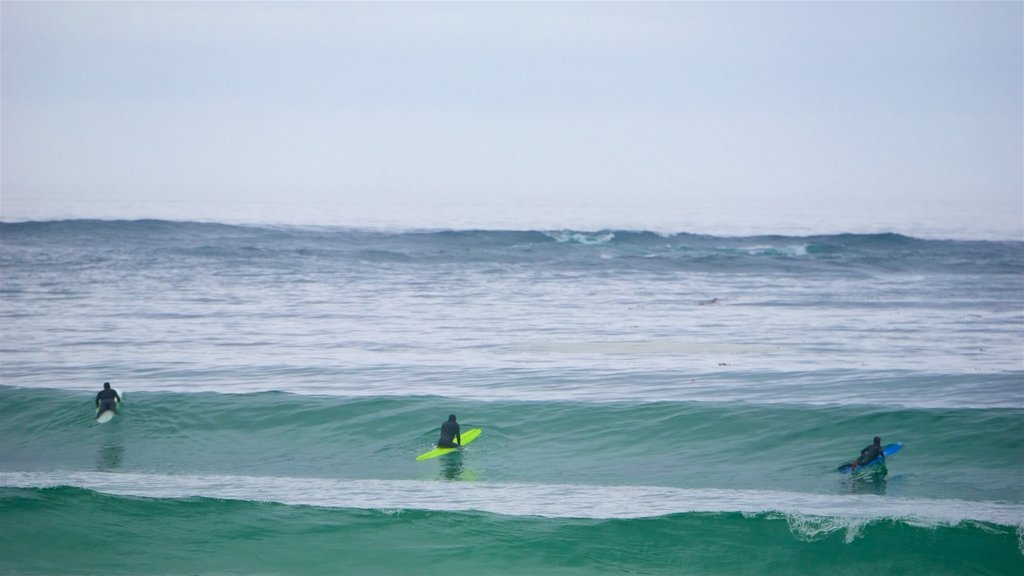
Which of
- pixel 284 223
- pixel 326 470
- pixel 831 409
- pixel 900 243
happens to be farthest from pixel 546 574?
pixel 284 223

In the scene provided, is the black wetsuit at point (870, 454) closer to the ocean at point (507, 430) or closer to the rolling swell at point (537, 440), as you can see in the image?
the ocean at point (507, 430)

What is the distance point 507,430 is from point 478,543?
575cm

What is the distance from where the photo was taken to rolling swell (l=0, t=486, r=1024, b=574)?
36.3 ft

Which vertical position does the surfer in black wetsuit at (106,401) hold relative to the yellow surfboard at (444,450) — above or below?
above

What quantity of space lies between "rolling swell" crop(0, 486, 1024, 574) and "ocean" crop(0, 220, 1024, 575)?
1.3 inches

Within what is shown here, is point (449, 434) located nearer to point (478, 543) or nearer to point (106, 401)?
point (478, 543)

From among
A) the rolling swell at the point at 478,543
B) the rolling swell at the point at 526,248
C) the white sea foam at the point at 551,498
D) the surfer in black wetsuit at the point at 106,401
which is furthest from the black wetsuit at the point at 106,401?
the rolling swell at the point at 526,248

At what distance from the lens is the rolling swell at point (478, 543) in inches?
436

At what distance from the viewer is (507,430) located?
17.1m

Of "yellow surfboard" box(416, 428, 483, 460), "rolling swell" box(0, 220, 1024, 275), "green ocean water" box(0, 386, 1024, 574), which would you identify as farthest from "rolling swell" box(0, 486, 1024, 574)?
"rolling swell" box(0, 220, 1024, 275)

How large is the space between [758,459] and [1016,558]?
4.87 metres

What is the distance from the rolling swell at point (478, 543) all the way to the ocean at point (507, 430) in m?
0.03

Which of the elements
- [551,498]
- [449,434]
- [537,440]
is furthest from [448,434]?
[551,498]

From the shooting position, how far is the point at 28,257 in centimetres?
4462
